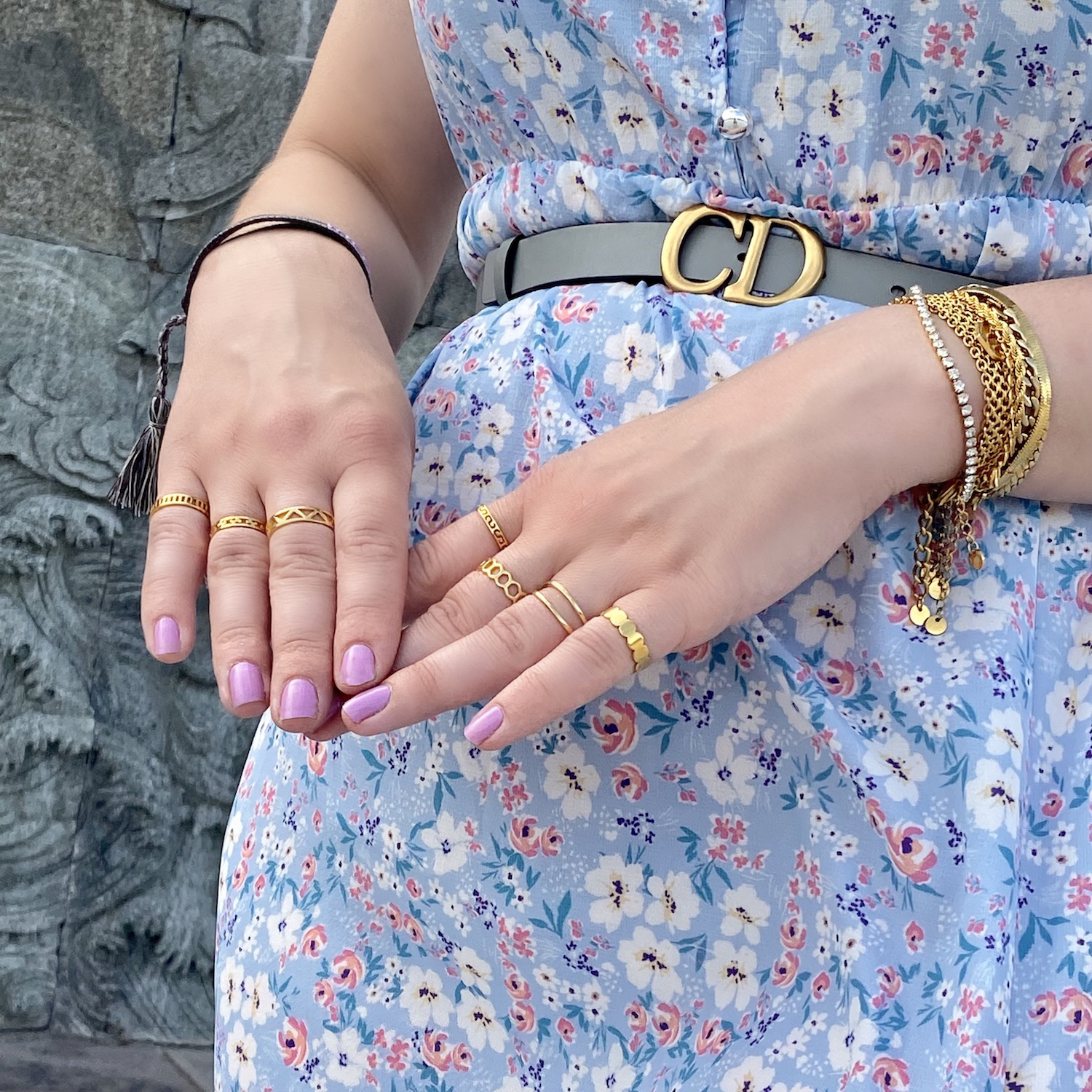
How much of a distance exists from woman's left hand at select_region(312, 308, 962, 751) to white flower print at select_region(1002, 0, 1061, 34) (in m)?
0.16

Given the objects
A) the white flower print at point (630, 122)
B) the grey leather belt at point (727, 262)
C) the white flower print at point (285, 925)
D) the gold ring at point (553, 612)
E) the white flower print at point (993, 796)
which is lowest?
the white flower print at point (285, 925)

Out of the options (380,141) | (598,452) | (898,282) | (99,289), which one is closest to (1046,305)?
(898,282)

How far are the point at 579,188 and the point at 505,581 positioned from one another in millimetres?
271

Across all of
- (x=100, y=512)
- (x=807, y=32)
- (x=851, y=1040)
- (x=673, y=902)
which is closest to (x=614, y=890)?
(x=673, y=902)

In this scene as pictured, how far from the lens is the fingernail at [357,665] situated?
500 mm

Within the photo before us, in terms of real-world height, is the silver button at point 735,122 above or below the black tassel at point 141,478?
above

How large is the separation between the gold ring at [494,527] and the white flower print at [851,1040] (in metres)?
0.27

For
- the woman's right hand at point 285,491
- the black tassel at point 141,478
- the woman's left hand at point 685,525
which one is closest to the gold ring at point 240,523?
the woman's right hand at point 285,491

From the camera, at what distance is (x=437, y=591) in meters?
0.56

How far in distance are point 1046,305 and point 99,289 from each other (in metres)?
1.94

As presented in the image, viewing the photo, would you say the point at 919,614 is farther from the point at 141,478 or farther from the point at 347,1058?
the point at 141,478

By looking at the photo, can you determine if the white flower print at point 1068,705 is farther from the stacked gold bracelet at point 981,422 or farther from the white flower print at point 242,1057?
the white flower print at point 242,1057

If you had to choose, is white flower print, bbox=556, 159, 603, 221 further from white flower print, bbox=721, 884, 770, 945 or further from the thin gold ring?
white flower print, bbox=721, 884, 770, 945

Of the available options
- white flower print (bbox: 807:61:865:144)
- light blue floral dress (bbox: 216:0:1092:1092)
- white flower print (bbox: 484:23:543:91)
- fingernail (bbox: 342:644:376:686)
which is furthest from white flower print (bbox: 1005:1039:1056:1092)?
white flower print (bbox: 484:23:543:91)
